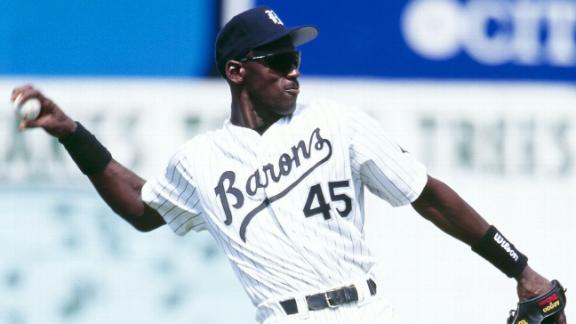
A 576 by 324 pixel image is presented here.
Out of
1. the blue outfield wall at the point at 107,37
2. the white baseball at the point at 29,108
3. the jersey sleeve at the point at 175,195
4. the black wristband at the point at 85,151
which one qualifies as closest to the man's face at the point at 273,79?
the jersey sleeve at the point at 175,195

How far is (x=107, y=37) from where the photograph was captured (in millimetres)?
6672

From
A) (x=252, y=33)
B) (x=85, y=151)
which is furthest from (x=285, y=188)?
(x=85, y=151)

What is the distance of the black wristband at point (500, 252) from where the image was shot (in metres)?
4.06

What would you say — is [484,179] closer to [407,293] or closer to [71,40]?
[407,293]

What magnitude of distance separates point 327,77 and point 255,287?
9.92 ft

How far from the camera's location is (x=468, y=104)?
269 inches

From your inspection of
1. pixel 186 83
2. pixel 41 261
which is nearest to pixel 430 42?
pixel 186 83

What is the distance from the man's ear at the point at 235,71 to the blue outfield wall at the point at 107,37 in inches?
101

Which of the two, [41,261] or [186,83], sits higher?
[186,83]

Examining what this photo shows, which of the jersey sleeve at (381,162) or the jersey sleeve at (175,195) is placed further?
the jersey sleeve at (175,195)

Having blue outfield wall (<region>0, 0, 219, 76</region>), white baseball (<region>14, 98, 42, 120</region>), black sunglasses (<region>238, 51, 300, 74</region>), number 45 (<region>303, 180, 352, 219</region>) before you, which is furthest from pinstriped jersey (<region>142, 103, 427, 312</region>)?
blue outfield wall (<region>0, 0, 219, 76</region>)

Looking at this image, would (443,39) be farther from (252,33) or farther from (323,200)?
(323,200)

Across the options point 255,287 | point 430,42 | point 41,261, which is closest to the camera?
point 255,287

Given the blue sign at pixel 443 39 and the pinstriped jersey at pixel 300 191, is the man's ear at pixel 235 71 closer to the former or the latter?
the pinstriped jersey at pixel 300 191
